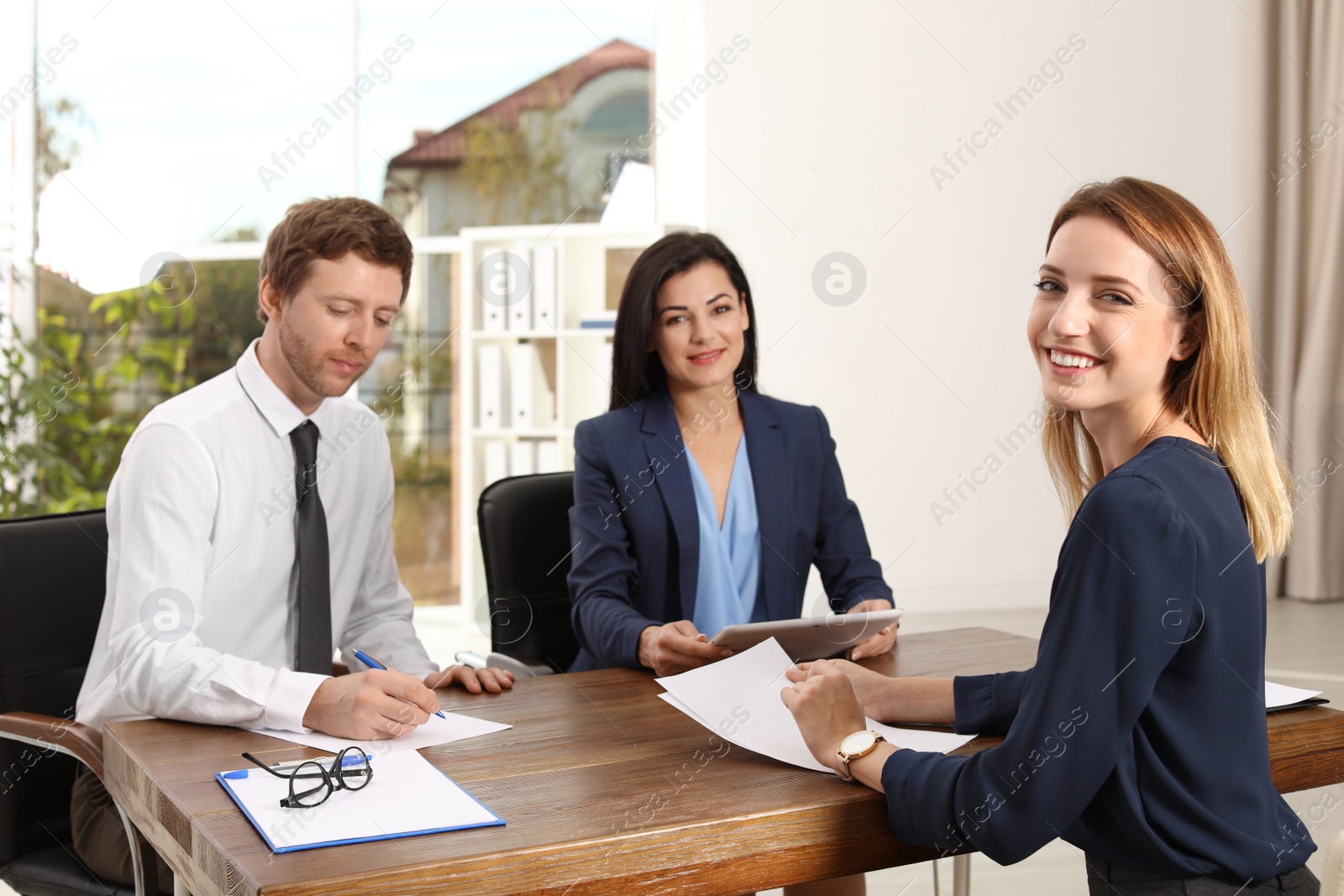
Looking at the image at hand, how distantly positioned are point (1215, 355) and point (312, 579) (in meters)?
1.38

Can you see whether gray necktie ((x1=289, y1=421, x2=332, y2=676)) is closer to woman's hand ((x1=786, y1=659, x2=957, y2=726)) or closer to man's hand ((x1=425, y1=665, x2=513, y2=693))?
man's hand ((x1=425, y1=665, x2=513, y2=693))

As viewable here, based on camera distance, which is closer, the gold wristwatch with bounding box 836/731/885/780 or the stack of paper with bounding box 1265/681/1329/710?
the gold wristwatch with bounding box 836/731/885/780

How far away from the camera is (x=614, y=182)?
6.02m

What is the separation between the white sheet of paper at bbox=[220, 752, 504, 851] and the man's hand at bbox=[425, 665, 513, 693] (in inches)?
15.8

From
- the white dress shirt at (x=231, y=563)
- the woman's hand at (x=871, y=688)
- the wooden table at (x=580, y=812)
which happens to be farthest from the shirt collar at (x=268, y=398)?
the woman's hand at (x=871, y=688)

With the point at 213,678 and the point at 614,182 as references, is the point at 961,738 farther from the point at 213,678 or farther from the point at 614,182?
the point at 614,182

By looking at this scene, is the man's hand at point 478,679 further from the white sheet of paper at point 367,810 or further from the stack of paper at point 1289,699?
the stack of paper at point 1289,699

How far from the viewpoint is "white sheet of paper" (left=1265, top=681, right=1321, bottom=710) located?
4.82ft

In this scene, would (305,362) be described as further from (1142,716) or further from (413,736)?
(1142,716)

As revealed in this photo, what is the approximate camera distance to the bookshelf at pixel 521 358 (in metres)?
5.32

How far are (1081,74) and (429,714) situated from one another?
220 inches

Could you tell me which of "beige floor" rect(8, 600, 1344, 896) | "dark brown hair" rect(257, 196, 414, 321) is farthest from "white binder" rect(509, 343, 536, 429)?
"dark brown hair" rect(257, 196, 414, 321)

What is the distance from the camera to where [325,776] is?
3.71 ft

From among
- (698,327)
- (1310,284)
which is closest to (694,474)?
(698,327)
